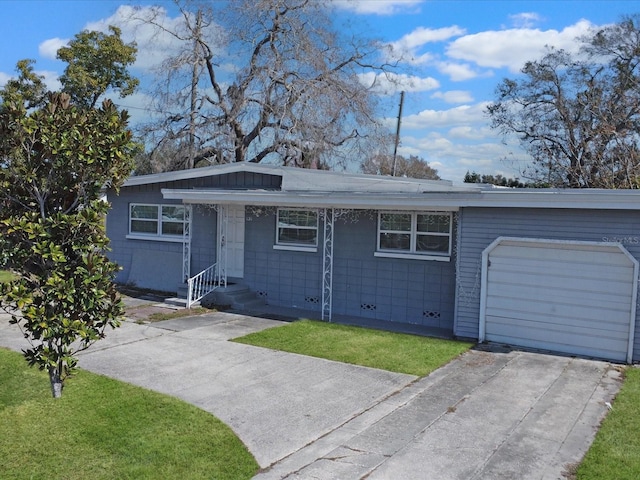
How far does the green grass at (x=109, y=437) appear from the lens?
485cm

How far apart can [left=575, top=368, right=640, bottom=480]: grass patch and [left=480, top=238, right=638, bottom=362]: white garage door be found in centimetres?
199

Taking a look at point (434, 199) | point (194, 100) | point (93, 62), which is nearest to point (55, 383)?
point (434, 199)

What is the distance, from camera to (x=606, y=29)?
2891 cm

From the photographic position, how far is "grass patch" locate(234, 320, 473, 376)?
28.0 ft

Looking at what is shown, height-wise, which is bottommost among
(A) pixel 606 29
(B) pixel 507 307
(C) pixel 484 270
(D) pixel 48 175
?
(B) pixel 507 307

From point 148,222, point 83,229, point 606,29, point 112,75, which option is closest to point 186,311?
point 148,222

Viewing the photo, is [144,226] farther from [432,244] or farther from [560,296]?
[560,296]

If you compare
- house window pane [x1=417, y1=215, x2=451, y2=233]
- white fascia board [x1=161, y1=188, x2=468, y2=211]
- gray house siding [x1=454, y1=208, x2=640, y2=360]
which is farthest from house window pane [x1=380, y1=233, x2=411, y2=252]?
gray house siding [x1=454, y1=208, x2=640, y2=360]

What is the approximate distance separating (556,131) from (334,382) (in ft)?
81.2

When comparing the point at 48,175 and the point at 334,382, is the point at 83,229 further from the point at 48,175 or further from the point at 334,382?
the point at 334,382

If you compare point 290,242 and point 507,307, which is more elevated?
point 290,242

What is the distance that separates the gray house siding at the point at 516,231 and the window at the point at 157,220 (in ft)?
24.8

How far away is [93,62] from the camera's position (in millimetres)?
26875

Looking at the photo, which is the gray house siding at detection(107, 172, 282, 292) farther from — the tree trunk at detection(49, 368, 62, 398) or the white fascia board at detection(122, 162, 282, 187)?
the tree trunk at detection(49, 368, 62, 398)
